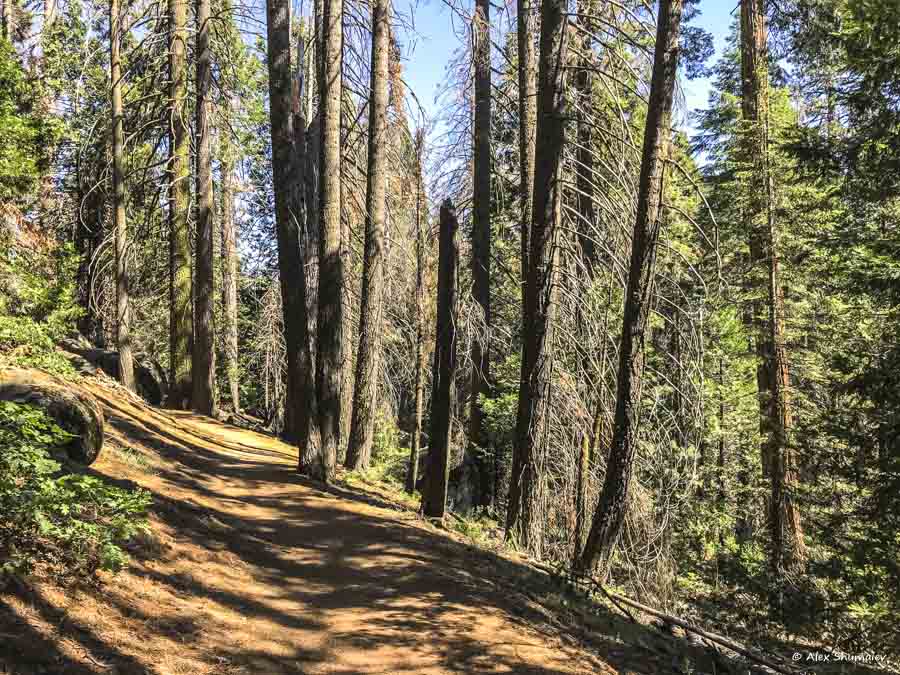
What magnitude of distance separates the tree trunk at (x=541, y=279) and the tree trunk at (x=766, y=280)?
759 cm

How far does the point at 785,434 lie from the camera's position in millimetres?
13133

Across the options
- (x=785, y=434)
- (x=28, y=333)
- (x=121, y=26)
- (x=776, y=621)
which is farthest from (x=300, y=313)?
(x=121, y=26)

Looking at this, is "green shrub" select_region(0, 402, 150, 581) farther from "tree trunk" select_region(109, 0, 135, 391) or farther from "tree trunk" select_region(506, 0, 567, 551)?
"tree trunk" select_region(109, 0, 135, 391)

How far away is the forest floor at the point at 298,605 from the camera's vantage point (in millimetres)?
3941

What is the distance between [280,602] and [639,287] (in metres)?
5.19

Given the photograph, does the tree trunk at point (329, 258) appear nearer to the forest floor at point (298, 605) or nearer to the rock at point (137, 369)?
the forest floor at point (298, 605)

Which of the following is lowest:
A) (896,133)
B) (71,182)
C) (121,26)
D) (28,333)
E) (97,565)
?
(97,565)

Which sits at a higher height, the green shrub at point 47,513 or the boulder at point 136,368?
the boulder at point 136,368

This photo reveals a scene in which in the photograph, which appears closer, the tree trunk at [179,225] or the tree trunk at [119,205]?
the tree trunk at [119,205]

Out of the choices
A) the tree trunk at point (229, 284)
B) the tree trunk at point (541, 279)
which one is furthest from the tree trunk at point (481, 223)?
the tree trunk at point (229, 284)

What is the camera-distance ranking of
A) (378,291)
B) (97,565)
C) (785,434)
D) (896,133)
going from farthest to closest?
(785,434) → (378,291) → (896,133) → (97,565)

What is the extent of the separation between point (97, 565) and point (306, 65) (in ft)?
58.9

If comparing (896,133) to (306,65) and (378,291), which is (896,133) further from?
(306,65)

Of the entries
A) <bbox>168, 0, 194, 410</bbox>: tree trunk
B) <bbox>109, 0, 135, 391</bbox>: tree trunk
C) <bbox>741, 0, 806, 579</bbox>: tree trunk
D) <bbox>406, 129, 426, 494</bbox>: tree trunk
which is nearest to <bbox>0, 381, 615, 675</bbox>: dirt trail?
<bbox>406, 129, 426, 494</bbox>: tree trunk
